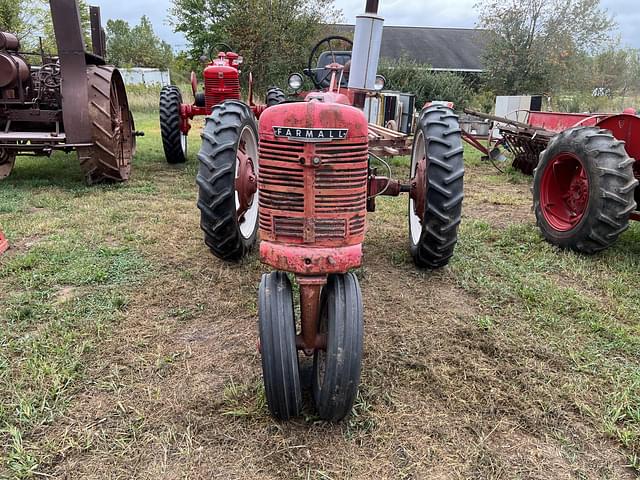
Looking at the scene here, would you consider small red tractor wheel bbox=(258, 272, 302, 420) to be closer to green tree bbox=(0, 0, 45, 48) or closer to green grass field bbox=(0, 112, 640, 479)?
green grass field bbox=(0, 112, 640, 479)

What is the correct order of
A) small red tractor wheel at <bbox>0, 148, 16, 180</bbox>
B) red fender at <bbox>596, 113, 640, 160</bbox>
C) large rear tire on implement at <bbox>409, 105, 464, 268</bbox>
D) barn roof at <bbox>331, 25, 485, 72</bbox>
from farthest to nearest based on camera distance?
barn roof at <bbox>331, 25, 485, 72</bbox> < small red tractor wheel at <bbox>0, 148, 16, 180</bbox> < red fender at <bbox>596, 113, 640, 160</bbox> < large rear tire on implement at <bbox>409, 105, 464, 268</bbox>

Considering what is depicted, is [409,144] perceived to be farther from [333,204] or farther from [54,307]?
[54,307]

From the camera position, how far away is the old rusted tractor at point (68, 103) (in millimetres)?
5570

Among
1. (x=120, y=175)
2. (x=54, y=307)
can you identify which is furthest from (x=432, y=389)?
(x=120, y=175)

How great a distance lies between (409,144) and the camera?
4.56m

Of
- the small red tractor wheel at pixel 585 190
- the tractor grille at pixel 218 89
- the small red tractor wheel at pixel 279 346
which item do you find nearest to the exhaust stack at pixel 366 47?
the small red tractor wheel at pixel 585 190

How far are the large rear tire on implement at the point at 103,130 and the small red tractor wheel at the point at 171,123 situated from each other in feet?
3.22

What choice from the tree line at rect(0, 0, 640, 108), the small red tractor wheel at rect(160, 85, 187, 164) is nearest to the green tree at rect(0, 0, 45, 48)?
the tree line at rect(0, 0, 640, 108)

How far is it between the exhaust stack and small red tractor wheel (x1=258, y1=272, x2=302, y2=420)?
2561 mm

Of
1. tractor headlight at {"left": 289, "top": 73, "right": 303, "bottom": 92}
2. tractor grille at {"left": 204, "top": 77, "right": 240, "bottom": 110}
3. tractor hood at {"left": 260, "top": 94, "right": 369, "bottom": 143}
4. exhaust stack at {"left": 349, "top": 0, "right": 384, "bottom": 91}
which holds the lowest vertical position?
tractor grille at {"left": 204, "top": 77, "right": 240, "bottom": 110}

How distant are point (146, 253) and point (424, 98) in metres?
14.4

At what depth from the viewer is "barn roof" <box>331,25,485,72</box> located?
87.0 ft

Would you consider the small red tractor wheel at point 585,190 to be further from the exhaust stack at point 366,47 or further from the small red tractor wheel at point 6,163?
the small red tractor wheel at point 6,163

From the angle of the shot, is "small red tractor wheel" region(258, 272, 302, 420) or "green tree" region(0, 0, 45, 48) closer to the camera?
"small red tractor wheel" region(258, 272, 302, 420)
